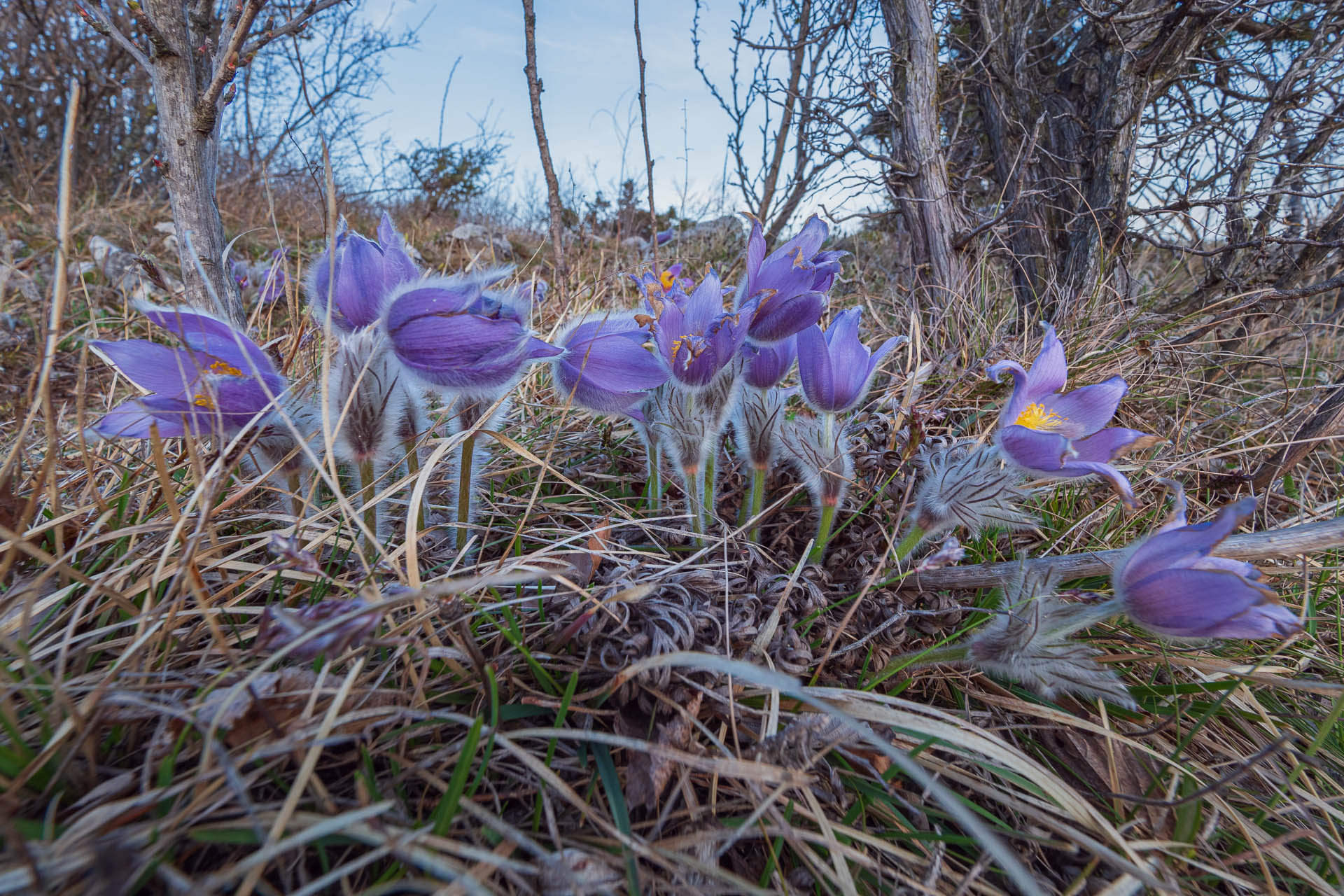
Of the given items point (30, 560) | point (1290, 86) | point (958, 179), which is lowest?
point (30, 560)

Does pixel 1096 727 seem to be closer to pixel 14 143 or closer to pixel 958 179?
pixel 958 179

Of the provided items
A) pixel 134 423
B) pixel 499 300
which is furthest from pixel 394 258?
pixel 134 423

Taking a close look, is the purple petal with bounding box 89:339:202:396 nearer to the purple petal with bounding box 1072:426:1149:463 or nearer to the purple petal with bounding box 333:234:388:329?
the purple petal with bounding box 333:234:388:329

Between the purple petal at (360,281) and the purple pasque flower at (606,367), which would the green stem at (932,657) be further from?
the purple petal at (360,281)

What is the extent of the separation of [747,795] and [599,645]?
27 centimetres

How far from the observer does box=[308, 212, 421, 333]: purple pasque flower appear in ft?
2.93

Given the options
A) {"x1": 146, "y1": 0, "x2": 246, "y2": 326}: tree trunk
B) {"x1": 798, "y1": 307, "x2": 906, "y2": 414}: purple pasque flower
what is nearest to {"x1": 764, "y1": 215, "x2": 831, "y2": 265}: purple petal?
{"x1": 798, "y1": 307, "x2": 906, "y2": 414}: purple pasque flower

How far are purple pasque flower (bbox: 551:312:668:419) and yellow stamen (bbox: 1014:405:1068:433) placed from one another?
585 millimetres

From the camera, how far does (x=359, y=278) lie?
0.89m

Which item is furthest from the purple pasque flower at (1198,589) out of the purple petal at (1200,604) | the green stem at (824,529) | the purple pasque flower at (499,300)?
the purple pasque flower at (499,300)

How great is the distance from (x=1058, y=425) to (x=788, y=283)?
50 cm

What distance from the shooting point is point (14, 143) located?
20.9ft

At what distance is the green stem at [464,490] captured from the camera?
3.35 feet

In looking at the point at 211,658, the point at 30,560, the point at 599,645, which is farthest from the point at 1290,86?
the point at 30,560
